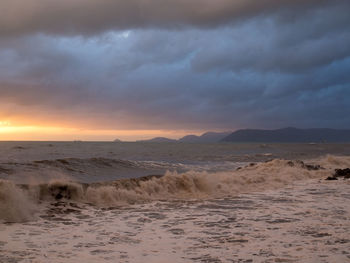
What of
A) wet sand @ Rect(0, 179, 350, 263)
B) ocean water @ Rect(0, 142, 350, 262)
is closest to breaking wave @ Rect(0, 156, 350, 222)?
ocean water @ Rect(0, 142, 350, 262)

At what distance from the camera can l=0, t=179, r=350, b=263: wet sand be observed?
4969 mm

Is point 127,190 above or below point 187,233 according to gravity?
above

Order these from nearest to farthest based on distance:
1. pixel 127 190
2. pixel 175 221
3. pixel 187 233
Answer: pixel 187 233
pixel 175 221
pixel 127 190

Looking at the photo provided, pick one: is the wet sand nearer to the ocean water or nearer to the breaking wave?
the ocean water

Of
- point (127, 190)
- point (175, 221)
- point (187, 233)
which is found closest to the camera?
point (187, 233)

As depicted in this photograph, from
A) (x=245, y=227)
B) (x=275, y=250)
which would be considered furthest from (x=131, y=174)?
(x=275, y=250)

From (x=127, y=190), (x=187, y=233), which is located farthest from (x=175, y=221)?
(x=127, y=190)

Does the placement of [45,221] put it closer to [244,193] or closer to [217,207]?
[217,207]

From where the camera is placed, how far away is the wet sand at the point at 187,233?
4.97 m

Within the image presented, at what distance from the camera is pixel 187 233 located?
20.8 ft

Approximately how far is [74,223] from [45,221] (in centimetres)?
71

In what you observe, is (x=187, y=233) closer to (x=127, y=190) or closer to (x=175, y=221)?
(x=175, y=221)

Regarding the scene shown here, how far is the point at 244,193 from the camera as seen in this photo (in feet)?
Answer: 39.1

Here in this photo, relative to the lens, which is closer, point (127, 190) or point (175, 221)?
point (175, 221)
